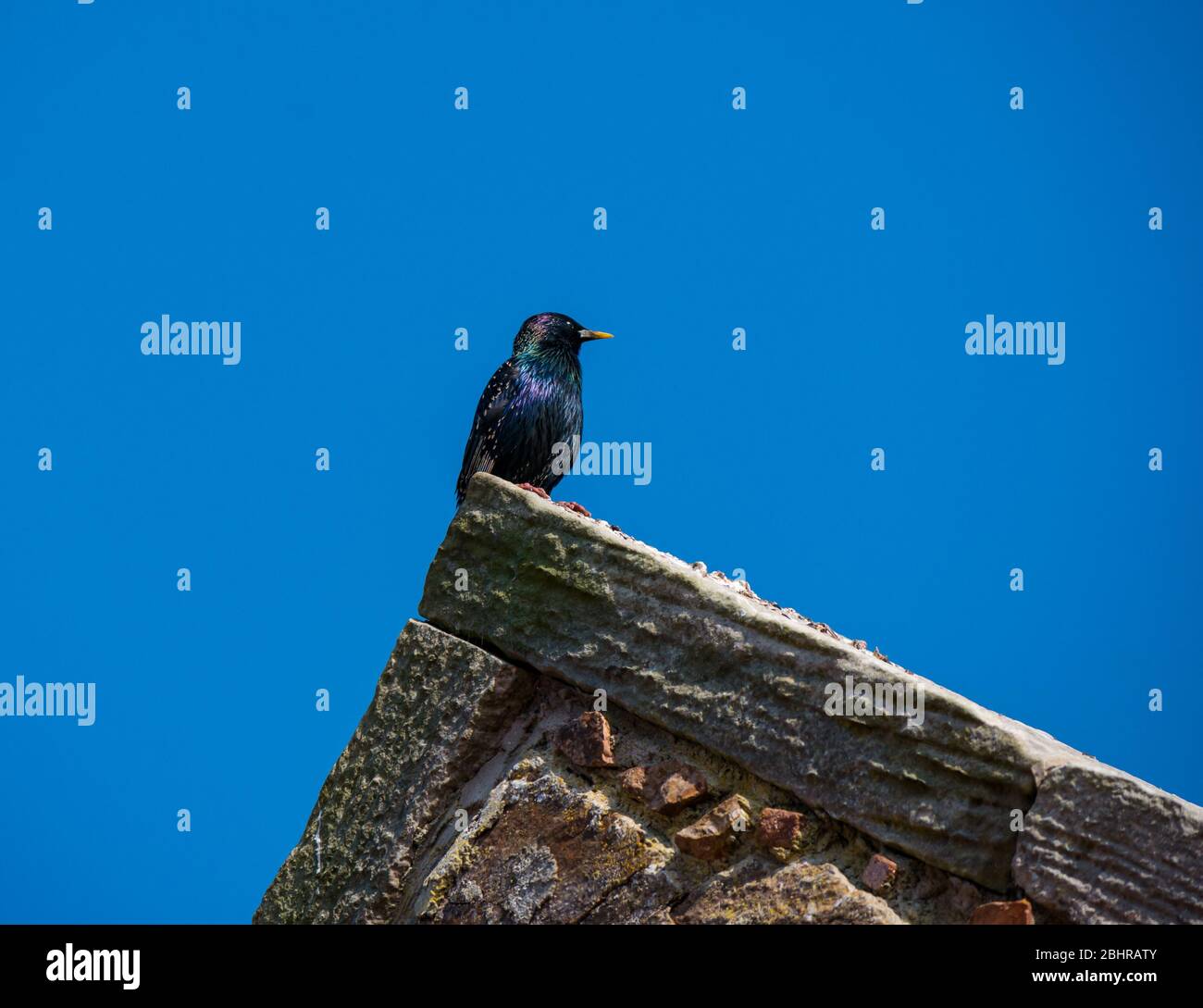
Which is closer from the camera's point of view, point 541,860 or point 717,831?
point 717,831

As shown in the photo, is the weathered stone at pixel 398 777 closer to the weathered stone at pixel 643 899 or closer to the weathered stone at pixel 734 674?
the weathered stone at pixel 734 674

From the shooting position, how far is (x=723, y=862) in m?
3.89

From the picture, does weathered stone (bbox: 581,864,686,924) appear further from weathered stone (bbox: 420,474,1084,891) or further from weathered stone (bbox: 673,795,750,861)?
weathered stone (bbox: 420,474,1084,891)

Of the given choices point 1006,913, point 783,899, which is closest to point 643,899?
point 783,899

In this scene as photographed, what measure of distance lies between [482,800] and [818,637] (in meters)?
1.19

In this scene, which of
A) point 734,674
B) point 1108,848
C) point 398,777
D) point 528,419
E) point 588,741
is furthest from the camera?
point 528,419

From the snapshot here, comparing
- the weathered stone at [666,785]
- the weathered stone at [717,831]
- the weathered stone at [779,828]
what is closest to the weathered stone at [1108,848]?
the weathered stone at [779,828]

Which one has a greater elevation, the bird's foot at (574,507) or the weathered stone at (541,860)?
the bird's foot at (574,507)

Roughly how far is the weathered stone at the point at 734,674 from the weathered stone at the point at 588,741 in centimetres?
9

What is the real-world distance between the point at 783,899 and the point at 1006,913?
1.91 feet

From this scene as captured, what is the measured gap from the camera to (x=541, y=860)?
4074 mm

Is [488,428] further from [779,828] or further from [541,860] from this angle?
[779,828]

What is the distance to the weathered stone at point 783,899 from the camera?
3639mm
